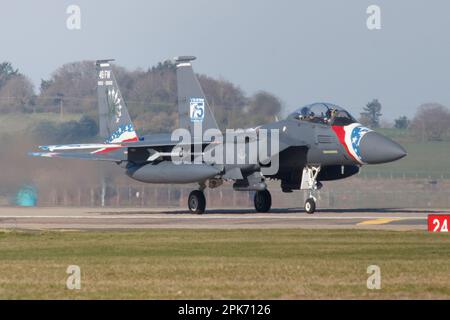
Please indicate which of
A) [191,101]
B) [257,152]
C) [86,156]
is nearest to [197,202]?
[257,152]

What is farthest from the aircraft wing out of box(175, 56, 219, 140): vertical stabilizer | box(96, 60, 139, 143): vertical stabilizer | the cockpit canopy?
the cockpit canopy

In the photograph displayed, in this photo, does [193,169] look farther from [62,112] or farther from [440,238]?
[62,112]

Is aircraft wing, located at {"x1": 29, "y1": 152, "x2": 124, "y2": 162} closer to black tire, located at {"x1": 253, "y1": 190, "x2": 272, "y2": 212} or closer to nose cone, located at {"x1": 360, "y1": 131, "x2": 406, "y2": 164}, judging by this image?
black tire, located at {"x1": 253, "y1": 190, "x2": 272, "y2": 212}

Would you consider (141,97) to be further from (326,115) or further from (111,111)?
(326,115)

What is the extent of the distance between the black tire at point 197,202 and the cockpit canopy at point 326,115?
14.3 ft

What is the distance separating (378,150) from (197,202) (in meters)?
6.65

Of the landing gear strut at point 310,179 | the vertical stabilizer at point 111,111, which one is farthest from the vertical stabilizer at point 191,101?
the landing gear strut at point 310,179

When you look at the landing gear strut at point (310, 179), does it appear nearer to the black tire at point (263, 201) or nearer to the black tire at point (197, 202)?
the black tire at point (263, 201)

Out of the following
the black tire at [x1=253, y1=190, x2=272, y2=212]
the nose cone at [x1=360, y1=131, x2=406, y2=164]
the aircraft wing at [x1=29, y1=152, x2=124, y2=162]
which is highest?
the nose cone at [x1=360, y1=131, x2=406, y2=164]

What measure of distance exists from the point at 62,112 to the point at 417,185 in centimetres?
→ 1959

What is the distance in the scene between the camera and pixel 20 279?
14672 millimetres

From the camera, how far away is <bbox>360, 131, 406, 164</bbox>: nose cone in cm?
3019

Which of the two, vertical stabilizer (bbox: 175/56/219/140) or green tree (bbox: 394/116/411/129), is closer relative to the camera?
vertical stabilizer (bbox: 175/56/219/140)
